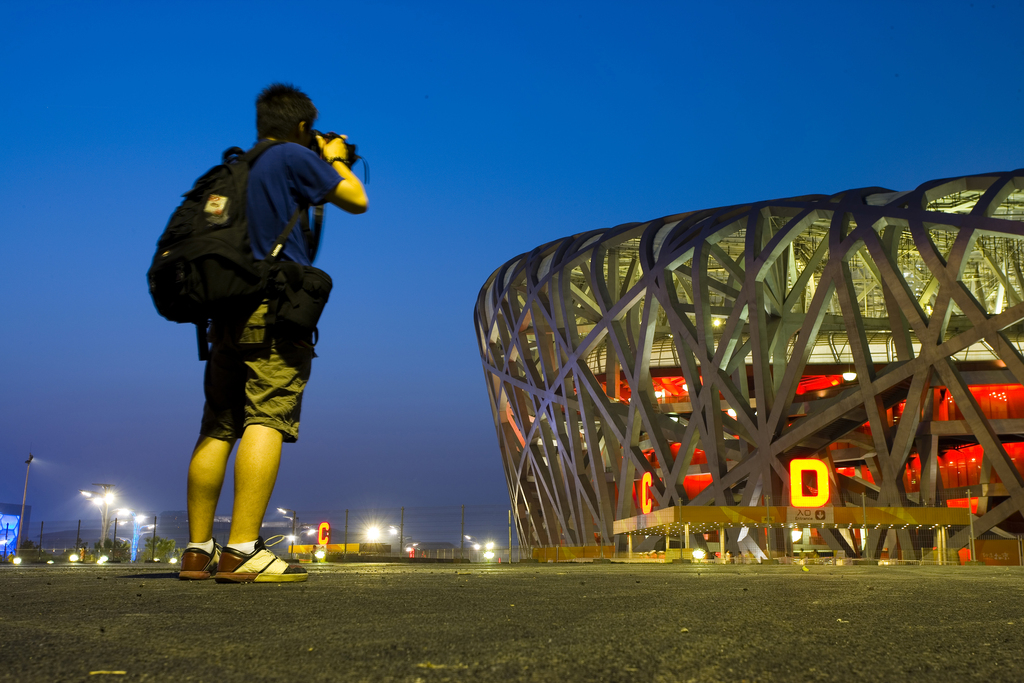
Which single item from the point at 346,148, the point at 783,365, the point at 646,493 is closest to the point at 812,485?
the point at 783,365

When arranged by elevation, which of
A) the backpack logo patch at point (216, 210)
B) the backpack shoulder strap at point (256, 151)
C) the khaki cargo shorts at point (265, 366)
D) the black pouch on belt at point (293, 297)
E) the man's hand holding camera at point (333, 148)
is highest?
the man's hand holding camera at point (333, 148)

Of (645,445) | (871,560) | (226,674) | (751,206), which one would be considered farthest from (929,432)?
(226,674)

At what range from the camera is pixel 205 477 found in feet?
14.5

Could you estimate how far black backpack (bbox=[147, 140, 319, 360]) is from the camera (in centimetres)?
379

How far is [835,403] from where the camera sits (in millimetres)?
29219

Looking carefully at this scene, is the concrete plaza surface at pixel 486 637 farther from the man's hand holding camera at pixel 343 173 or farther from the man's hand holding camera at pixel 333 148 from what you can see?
the man's hand holding camera at pixel 333 148

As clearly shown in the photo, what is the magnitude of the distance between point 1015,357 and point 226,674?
1135 inches

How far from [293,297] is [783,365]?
2850cm

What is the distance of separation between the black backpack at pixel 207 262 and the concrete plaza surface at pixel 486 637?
1192 mm

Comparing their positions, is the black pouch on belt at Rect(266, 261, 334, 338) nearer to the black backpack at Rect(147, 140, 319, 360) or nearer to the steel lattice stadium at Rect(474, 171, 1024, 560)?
the black backpack at Rect(147, 140, 319, 360)

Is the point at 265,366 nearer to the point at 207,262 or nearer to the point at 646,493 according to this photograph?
the point at 207,262

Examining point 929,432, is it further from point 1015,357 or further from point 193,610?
point 193,610

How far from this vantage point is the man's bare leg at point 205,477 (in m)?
4.41

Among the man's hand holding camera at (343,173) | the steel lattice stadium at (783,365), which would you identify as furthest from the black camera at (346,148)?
the steel lattice stadium at (783,365)
